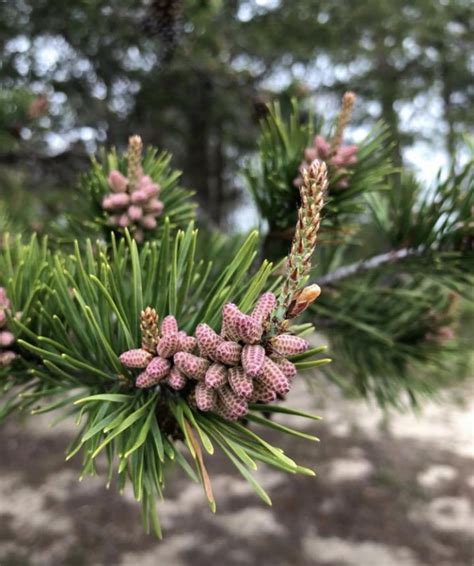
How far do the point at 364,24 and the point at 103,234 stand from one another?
2802mm

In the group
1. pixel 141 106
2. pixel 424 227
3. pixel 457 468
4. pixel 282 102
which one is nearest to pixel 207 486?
pixel 424 227

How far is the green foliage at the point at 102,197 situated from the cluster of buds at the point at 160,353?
30 cm

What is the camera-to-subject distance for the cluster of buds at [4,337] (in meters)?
0.61

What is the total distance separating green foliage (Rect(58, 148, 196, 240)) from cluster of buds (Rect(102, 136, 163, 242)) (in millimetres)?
21

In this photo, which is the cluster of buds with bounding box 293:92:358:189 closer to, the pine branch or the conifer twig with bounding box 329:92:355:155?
the conifer twig with bounding box 329:92:355:155

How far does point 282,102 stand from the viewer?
1.91 metres

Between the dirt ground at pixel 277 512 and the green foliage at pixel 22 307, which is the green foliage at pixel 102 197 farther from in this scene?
the dirt ground at pixel 277 512

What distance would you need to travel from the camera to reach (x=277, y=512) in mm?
3217

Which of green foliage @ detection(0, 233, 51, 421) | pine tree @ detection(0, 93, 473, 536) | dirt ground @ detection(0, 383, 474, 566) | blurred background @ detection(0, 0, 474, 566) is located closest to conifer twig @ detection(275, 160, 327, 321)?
pine tree @ detection(0, 93, 473, 536)

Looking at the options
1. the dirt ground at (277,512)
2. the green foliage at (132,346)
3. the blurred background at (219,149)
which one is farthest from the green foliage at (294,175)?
the dirt ground at (277,512)

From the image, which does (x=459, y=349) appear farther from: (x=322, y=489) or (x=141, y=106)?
(x=322, y=489)

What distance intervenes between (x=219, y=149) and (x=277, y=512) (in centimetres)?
244

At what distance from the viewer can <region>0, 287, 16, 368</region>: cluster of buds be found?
24.2 inches

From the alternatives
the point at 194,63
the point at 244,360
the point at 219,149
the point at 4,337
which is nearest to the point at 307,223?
the point at 244,360
